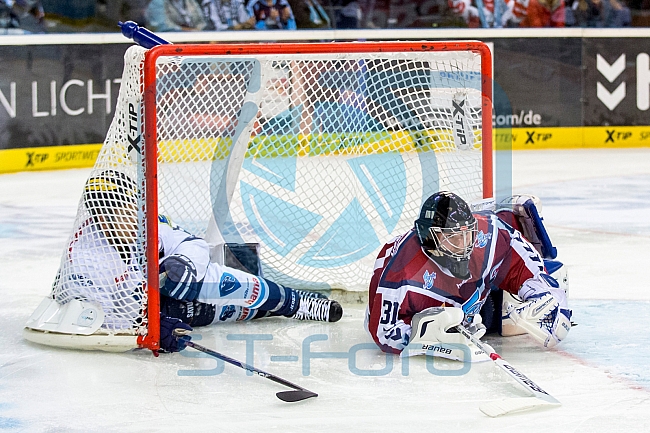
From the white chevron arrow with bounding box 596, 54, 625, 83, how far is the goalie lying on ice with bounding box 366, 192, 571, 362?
7.28 metres

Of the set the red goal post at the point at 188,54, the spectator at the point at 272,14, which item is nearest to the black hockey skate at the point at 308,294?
the red goal post at the point at 188,54

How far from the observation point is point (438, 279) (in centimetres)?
367

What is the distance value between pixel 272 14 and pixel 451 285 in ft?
21.8

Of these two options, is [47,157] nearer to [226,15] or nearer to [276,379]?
[226,15]

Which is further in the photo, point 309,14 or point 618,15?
point 618,15

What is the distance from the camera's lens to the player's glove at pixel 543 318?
3.66m

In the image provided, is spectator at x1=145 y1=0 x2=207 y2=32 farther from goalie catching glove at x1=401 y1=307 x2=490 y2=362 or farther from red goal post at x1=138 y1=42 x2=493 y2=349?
goalie catching glove at x1=401 y1=307 x2=490 y2=362

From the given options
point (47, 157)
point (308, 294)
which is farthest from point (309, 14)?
point (308, 294)

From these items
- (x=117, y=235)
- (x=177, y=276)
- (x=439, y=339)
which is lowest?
(x=439, y=339)

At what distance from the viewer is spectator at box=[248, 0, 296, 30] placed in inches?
388

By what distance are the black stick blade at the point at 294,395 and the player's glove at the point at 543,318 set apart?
81cm

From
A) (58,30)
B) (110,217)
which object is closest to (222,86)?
(110,217)

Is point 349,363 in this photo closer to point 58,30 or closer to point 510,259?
point 510,259

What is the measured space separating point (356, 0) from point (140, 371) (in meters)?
7.06
